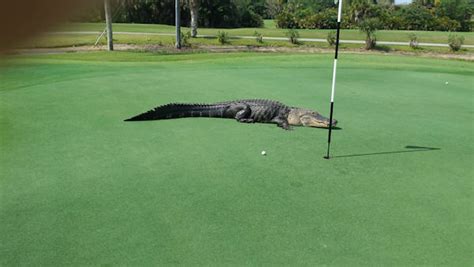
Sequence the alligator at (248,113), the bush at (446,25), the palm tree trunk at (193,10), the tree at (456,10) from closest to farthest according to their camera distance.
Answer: the alligator at (248,113) → the palm tree trunk at (193,10) → the bush at (446,25) → the tree at (456,10)

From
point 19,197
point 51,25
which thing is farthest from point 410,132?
point 51,25

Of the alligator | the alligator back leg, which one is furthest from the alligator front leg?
the alligator back leg

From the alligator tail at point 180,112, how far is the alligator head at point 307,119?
1085 millimetres

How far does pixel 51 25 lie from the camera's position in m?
0.54

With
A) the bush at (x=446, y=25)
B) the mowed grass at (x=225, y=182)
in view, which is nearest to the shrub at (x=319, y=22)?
the bush at (x=446, y=25)

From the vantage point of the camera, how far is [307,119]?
6.16 metres

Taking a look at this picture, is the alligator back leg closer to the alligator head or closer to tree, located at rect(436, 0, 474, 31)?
the alligator head

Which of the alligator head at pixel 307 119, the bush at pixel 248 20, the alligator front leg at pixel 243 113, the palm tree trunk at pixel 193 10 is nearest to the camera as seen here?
the alligator head at pixel 307 119

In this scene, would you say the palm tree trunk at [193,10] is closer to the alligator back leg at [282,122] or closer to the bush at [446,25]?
the alligator back leg at [282,122]

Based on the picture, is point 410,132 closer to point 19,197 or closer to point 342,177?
point 342,177

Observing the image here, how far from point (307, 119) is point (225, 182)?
240 cm

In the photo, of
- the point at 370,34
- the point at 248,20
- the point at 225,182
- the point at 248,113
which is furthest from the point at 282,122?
the point at 248,20

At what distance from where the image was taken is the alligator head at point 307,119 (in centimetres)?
609

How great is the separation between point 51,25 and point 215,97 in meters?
7.60
